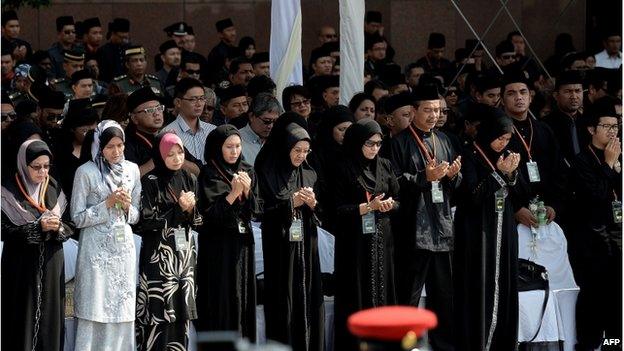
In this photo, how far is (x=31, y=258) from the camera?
1038 cm

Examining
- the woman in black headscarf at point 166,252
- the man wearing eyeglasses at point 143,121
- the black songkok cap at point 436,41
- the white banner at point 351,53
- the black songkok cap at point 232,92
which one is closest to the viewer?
the woman in black headscarf at point 166,252

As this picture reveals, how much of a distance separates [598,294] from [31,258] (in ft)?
14.0

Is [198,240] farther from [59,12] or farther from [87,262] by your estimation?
[59,12]

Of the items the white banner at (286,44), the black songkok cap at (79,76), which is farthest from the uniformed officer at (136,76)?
→ the white banner at (286,44)

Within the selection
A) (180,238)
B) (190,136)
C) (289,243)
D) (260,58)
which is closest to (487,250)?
(289,243)

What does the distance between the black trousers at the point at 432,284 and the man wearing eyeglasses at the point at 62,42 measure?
5082 mm

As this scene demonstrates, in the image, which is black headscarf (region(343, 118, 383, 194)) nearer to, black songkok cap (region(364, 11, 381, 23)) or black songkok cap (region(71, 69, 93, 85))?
black songkok cap (region(71, 69, 93, 85))

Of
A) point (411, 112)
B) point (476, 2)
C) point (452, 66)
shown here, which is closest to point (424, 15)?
point (476, 2)

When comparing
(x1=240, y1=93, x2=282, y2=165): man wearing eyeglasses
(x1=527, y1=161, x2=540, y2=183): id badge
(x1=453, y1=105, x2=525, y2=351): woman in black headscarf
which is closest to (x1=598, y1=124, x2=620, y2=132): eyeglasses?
(x1=527, y1=161, x2=540, y2=183): id badge

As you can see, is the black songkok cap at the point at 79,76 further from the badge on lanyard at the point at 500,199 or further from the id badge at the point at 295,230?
the badge on lanyard at the point at 500,199

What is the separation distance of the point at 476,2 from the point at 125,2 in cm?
390

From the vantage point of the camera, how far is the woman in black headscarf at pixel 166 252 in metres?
10.6

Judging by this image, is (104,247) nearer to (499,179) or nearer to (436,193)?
(436,193)

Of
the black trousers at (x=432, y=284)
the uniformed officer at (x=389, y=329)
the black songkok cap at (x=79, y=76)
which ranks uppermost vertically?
the black songkok cap at (x=79, y=76)
